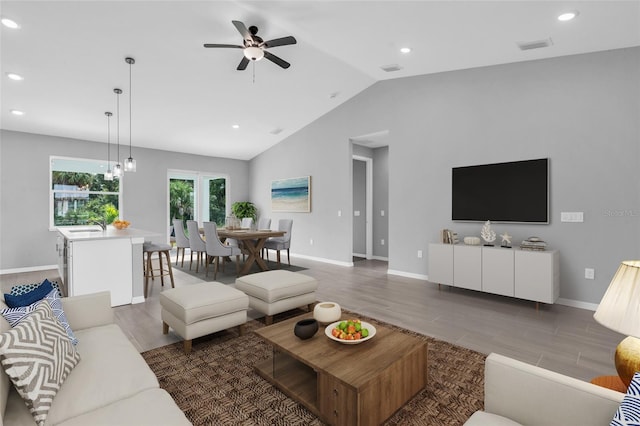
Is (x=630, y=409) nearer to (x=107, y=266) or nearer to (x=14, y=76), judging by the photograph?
(x=107, y=266)

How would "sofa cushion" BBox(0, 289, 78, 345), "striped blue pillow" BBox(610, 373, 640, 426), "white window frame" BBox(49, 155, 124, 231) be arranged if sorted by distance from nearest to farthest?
"striped blue pillow" BBox(610, 373, 640, 426)
"sofa cushion" BBox(0, 289, 78, 345)
"white window frame" BBox(49, 155, 124, 231)

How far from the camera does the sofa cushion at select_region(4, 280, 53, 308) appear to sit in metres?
1.67

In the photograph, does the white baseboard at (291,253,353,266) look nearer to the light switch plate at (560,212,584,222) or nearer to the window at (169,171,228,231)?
the window at (169,171,228,231)

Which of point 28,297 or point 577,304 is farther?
point 577,304

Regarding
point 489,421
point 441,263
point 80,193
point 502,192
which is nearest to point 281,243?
point 441,263

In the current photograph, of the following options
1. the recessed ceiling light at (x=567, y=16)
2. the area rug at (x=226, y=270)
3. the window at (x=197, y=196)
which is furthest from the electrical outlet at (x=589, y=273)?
the window at (x=197, y=196)

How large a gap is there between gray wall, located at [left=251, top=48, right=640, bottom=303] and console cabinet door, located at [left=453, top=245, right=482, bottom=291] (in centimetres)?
54

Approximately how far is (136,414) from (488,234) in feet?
13.7

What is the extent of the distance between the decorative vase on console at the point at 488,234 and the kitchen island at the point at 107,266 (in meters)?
4.42

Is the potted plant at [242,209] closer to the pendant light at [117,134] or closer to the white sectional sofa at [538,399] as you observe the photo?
the pendant light at [117,134]

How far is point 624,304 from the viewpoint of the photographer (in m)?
1.12

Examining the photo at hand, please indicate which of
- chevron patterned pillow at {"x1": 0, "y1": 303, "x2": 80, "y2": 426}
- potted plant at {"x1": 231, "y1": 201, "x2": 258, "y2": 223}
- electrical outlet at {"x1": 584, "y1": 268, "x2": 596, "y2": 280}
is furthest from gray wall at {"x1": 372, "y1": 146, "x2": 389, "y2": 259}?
chevron patterned pillow at {"x1": 0, "y1": 303, "x2": 80, "y2": 426}

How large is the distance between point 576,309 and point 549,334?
1088 millimetres

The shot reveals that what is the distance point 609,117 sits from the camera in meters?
3.49
